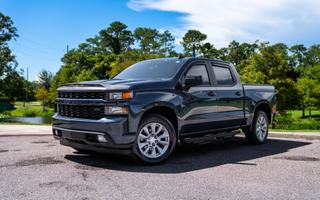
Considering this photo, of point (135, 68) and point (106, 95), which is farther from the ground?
point (135, 68)

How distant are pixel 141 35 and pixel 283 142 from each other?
87.7 metres

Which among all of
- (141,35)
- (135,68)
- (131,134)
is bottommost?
(131,134)

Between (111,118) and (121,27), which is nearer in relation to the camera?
(111,118)

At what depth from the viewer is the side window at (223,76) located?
Result: 8.49 metres

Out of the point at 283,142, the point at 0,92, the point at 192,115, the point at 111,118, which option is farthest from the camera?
the point at 0,92

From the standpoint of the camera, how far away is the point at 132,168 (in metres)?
6.49

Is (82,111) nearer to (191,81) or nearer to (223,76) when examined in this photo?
(191,81)

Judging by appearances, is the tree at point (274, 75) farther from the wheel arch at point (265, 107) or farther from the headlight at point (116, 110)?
the headlight at point (116, 110)

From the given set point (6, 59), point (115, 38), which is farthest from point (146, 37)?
point (6, 59)

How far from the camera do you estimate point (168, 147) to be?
277 inches

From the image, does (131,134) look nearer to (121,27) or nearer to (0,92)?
(0,92)

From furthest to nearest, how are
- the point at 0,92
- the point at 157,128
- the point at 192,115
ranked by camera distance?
the point at 0,92 < the point at 192,115 < the point at 157,128

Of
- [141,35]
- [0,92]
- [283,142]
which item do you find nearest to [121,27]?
[141,35]

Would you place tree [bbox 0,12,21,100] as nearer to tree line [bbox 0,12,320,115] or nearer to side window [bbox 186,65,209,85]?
tree line [bbox 0,12,320,115]
